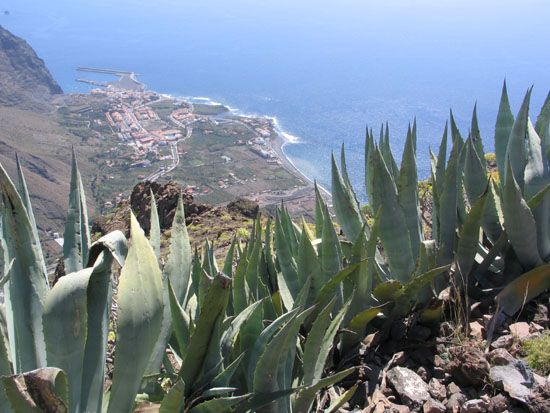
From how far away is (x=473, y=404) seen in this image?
5.59 ft

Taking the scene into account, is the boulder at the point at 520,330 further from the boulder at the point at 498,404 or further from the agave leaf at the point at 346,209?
the agave leaf at the point at 346,209

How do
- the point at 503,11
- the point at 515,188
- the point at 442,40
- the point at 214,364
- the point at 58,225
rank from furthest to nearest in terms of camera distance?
the point at 503,11 → the point at 442,40 → the point at 58,225 → the point at 515,188 → the point at 214,364

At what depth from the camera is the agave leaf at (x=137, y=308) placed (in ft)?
3.81

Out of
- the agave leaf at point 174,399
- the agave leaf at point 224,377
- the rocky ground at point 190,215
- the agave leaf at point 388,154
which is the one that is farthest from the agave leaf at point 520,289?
the rocky ground at point 190,215

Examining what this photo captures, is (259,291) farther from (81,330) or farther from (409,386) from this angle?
(81,330)

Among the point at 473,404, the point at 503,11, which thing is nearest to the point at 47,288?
the point at 473,404

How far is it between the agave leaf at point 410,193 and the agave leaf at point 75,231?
1.21 m

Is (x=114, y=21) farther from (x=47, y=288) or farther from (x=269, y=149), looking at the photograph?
(x=47, y=288)

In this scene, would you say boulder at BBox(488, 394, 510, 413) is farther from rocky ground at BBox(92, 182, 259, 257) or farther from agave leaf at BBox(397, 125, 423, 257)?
rocky ground at BBox(92, 182, 259, 257)

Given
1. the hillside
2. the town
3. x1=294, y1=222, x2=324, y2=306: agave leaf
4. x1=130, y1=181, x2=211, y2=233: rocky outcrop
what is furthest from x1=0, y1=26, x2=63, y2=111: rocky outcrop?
x1=294, y1=222, x2=324, y2=306: agave leaf

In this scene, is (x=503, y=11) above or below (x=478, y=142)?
above

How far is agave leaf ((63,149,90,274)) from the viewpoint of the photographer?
1536 mm

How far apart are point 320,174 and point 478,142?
29124mm

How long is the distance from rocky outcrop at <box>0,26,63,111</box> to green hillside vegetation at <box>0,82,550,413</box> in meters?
75.8
